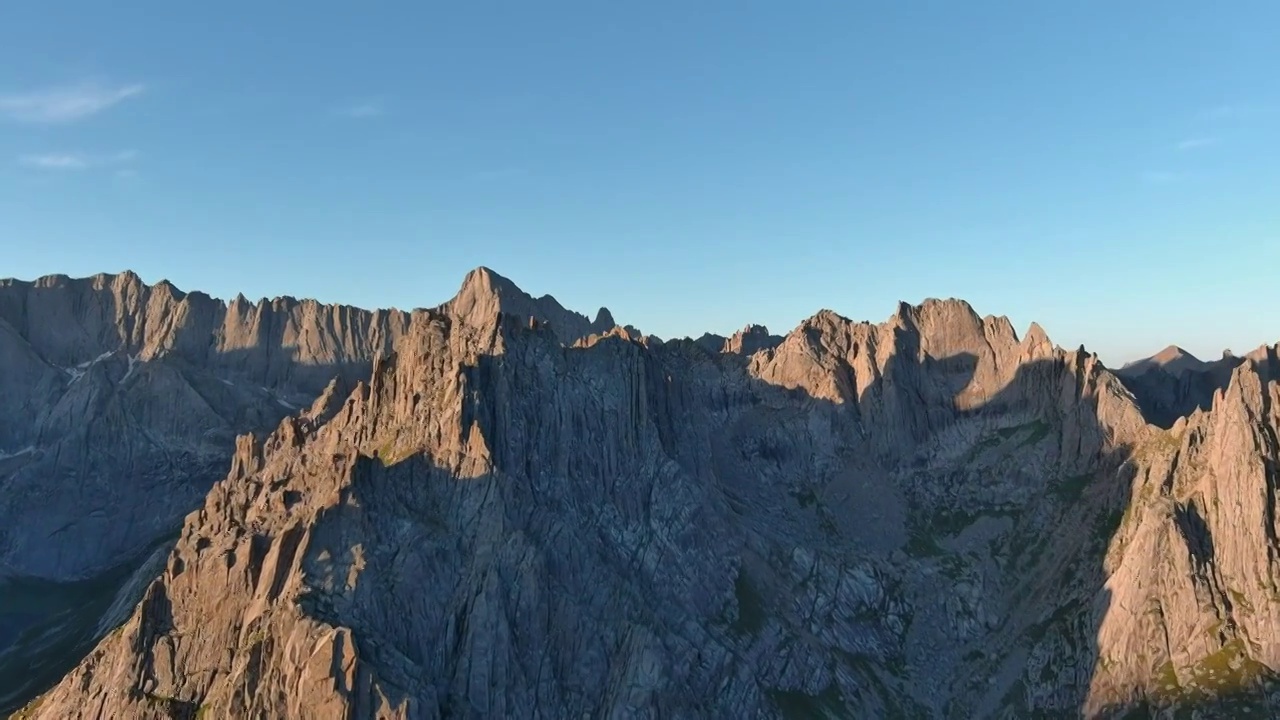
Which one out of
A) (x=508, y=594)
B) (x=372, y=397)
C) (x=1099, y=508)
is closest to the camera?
(x=508, y=594)

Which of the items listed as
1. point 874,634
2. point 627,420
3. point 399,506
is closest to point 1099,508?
point 874,634

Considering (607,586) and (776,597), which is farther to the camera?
(776,597)

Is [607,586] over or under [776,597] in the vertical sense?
over

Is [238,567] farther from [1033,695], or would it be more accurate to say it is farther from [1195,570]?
[1195,570]

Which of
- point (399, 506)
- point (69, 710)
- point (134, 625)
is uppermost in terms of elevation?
point (399, 506)

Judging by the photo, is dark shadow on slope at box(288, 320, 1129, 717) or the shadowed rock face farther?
dark shadow on slope at box(288, 320, 1129, 717)

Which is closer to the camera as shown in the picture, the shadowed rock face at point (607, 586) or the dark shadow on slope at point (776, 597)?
the shadowed rock face at point (607, 586)

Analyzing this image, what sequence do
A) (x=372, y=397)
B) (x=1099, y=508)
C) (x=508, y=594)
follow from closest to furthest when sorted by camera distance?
(x=508, y=594) < (x=372, y=397) < (x=1099, y=508)

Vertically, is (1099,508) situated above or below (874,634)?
above
